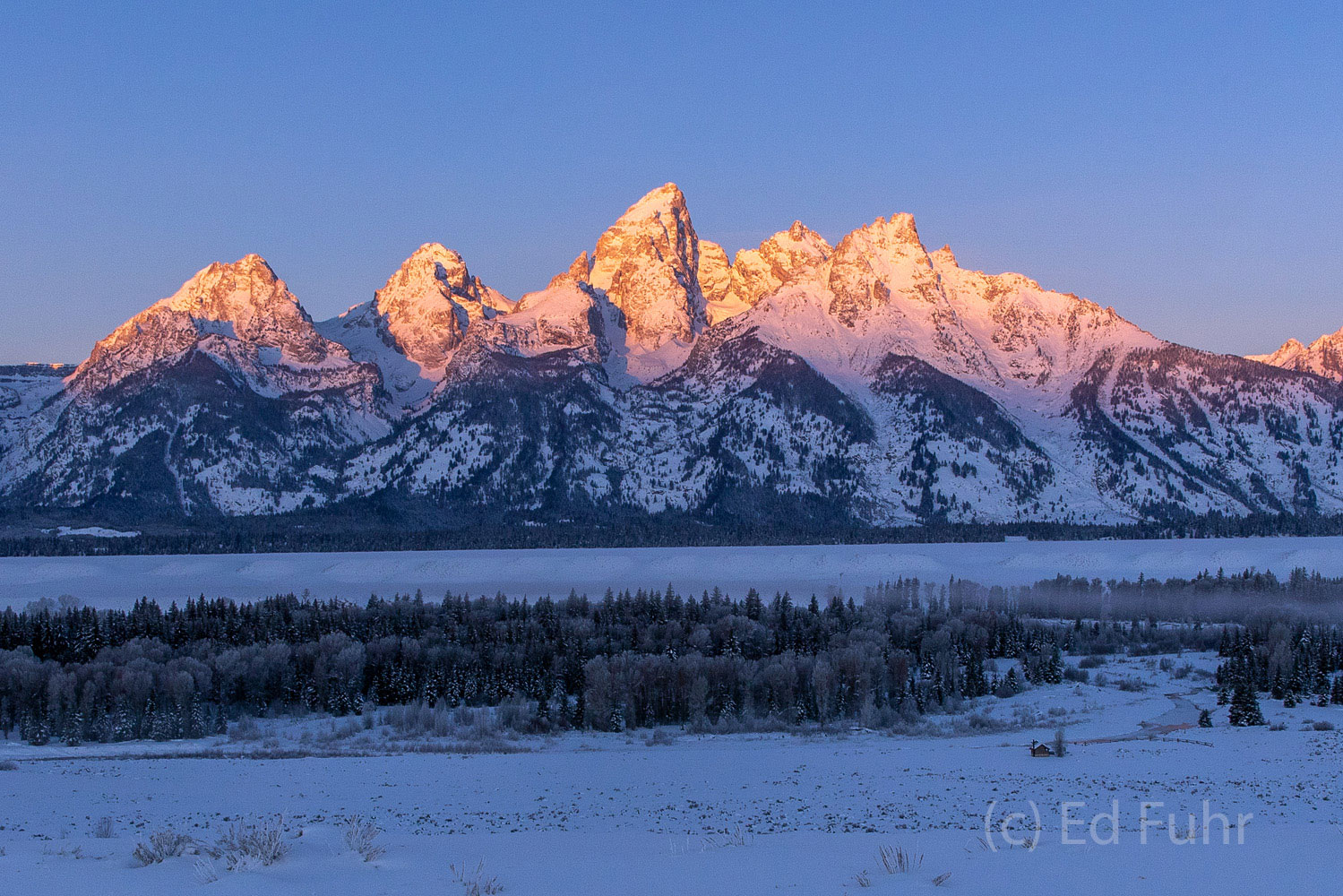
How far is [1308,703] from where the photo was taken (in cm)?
6419

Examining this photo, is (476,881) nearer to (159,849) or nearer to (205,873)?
(205,873)

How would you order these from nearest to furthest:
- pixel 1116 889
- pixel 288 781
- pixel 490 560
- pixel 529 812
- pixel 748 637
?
pixel 1116 889
pixel 529 812
pixel 288 781
pixel 748 637
pixel 490 560

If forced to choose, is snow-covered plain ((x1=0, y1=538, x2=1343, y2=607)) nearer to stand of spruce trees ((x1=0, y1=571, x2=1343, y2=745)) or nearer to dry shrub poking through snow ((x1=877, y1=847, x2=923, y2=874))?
stand of spruce trees ((x1=0, y1=571, x2=1343, y2=745))

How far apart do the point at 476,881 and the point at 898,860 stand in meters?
6.68

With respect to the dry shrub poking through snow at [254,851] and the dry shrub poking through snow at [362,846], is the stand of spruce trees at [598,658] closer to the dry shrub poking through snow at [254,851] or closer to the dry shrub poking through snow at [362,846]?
the dry shrub poking through snow at [362,846]

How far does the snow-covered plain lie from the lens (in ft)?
469

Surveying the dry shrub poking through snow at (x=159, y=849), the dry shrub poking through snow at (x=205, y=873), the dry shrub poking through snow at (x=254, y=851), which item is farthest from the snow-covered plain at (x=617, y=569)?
the dry shrub poking through snow at (x=205, y=873)

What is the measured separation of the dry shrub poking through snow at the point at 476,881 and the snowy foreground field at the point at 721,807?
0.09 metres

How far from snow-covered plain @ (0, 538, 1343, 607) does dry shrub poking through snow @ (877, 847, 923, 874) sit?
11967 cm

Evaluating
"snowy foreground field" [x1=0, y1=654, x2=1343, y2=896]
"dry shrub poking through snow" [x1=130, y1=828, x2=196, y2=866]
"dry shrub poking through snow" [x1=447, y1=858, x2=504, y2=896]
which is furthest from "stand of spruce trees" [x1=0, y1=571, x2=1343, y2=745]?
"dry shrub poking through snow" [x1=447, y1=858, x2=504, y2=896]

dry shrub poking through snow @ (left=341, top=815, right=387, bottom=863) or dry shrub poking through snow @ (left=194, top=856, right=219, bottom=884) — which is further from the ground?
dry shrub poking through snow @ (left=194, top=856, right=219, bottom=884)

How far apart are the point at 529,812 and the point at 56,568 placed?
5648 inches

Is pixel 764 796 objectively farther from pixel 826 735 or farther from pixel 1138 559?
pixel 1138 559

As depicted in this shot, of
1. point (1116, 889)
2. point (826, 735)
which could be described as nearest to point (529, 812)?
point (1116, 889)
